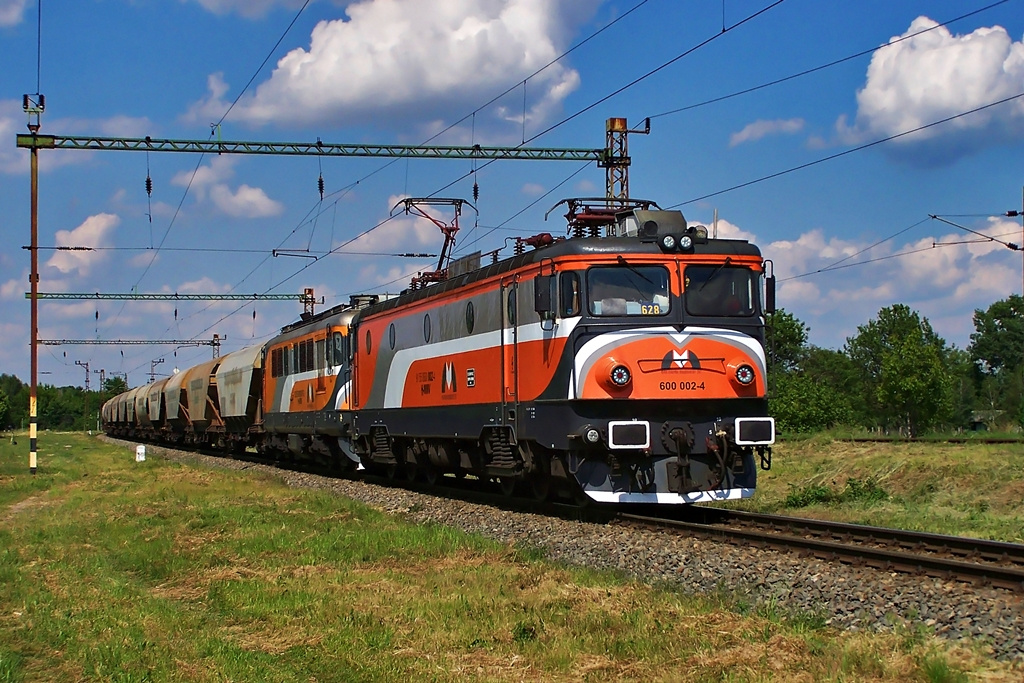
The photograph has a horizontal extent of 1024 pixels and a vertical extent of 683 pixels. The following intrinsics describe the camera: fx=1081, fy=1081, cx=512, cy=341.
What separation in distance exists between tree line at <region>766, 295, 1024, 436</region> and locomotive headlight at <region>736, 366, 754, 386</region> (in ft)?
282

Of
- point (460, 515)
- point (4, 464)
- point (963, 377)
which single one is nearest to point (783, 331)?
point (963, 377)

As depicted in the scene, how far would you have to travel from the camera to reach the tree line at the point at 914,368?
95562 millimetres

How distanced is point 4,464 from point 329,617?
30634mm

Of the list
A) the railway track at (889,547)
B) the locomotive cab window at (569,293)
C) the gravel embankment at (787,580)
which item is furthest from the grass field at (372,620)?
the locomotive cab window at (569,293)

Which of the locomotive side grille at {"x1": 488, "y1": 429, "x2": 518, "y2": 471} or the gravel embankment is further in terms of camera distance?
the locomotive side grille at {"x1": 488, "y1": 429, "x2": 518, "y2": 471}

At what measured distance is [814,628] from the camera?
330 inches

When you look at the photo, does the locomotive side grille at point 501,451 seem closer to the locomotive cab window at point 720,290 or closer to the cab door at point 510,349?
the cab door at point 510,349

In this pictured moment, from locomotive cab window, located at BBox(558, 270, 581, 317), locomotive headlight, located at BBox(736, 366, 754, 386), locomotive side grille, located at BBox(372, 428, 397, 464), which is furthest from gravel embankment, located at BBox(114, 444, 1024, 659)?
locomotive side grille, located at BBox(372, 428, 397, 464)

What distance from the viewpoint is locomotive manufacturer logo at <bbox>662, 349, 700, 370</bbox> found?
14.5 metres

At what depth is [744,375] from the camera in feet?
48.3

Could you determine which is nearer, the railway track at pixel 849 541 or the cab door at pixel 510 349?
the railway track at pixel 849 541

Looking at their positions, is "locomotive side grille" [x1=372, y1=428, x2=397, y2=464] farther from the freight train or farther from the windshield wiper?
the windshield wiper

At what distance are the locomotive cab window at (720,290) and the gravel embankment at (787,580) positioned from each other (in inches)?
129

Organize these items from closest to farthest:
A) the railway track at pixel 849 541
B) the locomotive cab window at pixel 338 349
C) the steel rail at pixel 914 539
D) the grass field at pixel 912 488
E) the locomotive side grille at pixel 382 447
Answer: the railway track at pixel 849 541
the steel rail at pixel 914 539
the grass field at pixel 912 488
the locomotive side grille at pixel 382 447
the locomotive cab window at pixel 338 349
